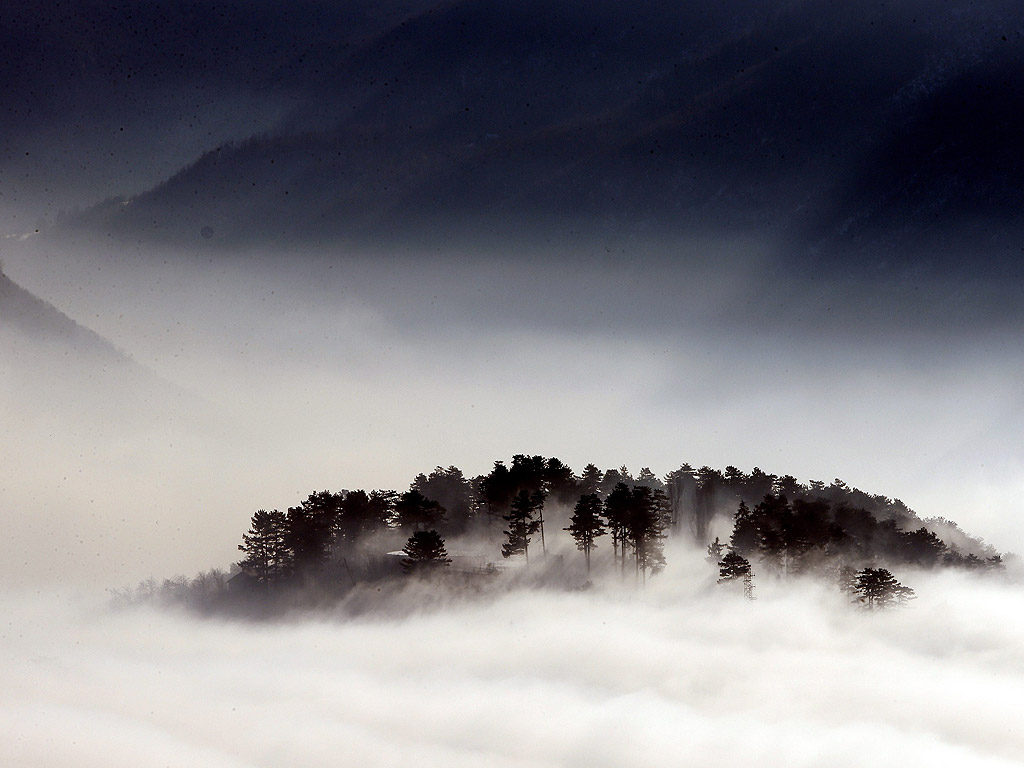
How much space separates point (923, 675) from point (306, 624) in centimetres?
5296

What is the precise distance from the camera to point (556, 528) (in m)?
105

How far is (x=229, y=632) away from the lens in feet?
314

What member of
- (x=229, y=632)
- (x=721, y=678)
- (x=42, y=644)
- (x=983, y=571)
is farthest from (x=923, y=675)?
(x=42, y=644)

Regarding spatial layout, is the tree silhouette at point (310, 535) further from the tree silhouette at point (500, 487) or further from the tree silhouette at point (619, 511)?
the tree silhouette at point (619, 511)

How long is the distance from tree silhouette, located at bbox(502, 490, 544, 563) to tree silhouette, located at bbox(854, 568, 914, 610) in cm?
2893

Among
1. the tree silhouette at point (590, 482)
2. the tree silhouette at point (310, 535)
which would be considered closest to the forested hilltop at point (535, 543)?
the tree silhouette at point (310, 535)

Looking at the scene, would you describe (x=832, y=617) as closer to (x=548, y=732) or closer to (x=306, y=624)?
(x=548, y=732)

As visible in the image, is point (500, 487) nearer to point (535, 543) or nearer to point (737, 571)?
point (535, 543)

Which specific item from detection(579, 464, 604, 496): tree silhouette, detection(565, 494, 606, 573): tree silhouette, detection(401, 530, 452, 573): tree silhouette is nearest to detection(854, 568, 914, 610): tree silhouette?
detection(565, 494, 606, 573): tree silhouette

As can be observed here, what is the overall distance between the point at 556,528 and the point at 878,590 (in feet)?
103

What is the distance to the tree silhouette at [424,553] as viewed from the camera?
3558 inches

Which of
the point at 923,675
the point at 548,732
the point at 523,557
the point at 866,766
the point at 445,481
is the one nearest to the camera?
the point at 866,766

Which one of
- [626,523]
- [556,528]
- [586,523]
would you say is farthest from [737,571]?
[556,528]

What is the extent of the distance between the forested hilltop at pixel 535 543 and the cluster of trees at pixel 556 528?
14cm
